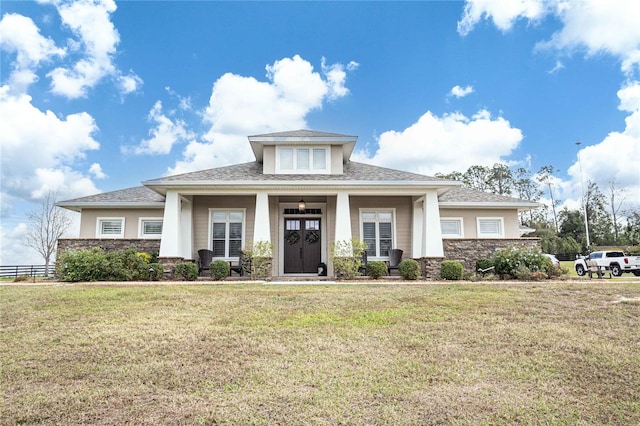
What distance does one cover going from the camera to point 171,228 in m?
13.9

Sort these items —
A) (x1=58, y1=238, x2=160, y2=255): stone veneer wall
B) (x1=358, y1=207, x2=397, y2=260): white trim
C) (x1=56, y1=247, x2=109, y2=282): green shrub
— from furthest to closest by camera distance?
(x1=358, y1=207, x2=397, y2=260): white trim < (x1=58, y1=238, x2=160, y2=255): stone veneer wall < (x1=56, y1=247, x2=109, y2=282): green shrub

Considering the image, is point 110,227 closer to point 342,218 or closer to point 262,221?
point 262,221

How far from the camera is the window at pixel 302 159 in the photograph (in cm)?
1552

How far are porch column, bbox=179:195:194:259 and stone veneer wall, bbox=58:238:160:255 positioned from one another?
59.5 inches

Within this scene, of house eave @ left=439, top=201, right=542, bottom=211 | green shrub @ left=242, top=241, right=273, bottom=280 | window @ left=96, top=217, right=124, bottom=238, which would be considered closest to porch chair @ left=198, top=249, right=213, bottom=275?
green shrub @ left=242, top=241, right=273, bottom=280

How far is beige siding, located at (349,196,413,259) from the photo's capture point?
15766 mm

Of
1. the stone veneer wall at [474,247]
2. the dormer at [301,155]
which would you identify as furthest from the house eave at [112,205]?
the stone veneer wall at [474,247]

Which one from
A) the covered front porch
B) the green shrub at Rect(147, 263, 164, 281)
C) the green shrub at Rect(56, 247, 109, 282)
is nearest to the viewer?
the green shrub at Rect(56, 247, 109, 282)

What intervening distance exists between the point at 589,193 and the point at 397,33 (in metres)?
42.2

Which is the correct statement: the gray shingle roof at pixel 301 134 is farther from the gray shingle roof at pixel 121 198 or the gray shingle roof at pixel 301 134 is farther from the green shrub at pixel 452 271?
the green shrub at pixel 452 271

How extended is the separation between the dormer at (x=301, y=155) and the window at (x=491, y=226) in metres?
6.87

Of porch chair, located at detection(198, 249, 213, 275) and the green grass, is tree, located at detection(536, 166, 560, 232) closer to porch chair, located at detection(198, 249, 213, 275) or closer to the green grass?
the green grass

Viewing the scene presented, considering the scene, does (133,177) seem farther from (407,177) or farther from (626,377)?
(626,377)

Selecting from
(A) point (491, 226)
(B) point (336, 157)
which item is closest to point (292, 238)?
(B) point (336, 157)
